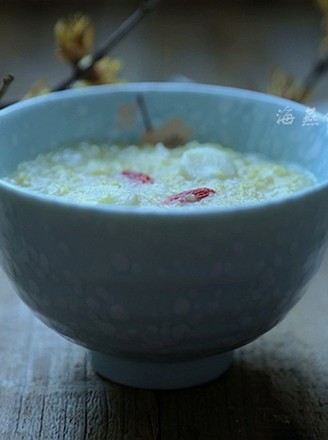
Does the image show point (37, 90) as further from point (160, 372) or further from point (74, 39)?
point (160, 372)

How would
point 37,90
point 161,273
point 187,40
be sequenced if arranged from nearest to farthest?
point 161,273 < point 37,90 < point 187,40

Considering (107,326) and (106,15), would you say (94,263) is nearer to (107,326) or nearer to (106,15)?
(107,326)

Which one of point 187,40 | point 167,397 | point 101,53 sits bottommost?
point 187,40

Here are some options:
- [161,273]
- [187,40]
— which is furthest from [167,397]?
[187,40]

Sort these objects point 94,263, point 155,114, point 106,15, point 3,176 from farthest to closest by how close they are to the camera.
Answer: point 106,15
point 155,114
point 3,176
point 94,263

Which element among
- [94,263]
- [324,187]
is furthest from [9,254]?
[324,187]

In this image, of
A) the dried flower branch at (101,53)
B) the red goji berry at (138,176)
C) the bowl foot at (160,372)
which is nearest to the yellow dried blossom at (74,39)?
the dried flower branch at (101,53)
